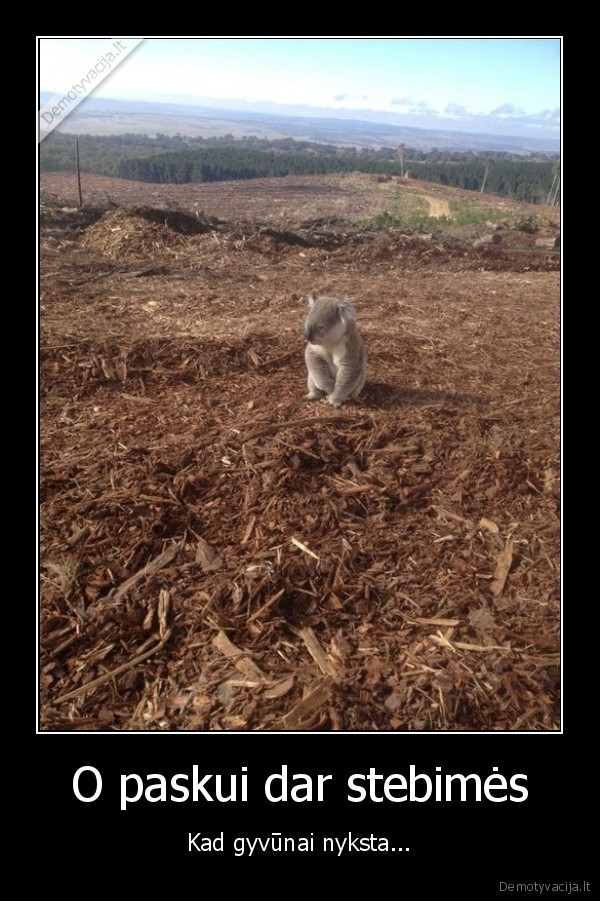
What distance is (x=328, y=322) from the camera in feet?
17.6

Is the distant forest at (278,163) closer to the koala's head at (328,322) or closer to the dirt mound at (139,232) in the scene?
the dirt mound at (139,232)

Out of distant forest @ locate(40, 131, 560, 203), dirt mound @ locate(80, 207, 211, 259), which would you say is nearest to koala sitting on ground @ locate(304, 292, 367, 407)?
dirt mound @ locate(80, 207, 211, 259)

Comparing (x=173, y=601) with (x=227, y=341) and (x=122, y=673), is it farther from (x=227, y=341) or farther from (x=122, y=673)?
(x=227, y=341)

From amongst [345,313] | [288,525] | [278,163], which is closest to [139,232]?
[345,313]

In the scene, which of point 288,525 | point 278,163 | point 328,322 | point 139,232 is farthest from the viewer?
point 278,163

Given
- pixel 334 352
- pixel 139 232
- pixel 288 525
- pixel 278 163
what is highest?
pixel 278 163

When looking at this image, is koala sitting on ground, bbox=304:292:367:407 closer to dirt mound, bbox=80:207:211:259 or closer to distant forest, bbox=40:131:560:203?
dirt mound, bbox=80:207:211:259

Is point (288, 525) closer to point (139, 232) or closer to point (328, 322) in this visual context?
point (328, 322)

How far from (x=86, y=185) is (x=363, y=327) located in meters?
15.6

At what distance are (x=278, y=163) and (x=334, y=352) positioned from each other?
24.5 m

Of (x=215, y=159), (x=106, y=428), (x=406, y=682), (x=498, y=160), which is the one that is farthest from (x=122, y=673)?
(x=498, y=160)

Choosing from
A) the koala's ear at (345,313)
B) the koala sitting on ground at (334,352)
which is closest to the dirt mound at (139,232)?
the koala sitting on ground at (334,352)

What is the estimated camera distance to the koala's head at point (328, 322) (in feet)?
17.5

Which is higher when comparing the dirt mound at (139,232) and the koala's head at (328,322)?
the dirt mound at (139,232)
